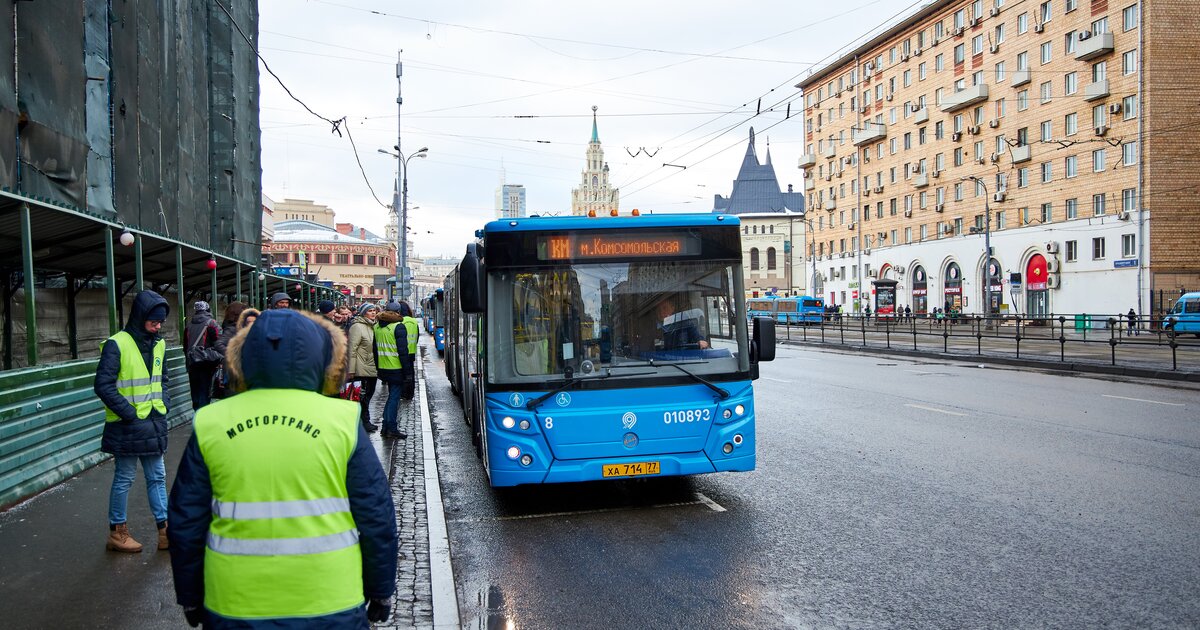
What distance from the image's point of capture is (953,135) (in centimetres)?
5747

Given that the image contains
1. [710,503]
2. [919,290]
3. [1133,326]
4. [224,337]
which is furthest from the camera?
[919,290]

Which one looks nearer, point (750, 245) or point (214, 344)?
point (214, 344)

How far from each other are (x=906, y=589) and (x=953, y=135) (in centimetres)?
5791

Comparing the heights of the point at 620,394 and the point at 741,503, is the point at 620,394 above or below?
above

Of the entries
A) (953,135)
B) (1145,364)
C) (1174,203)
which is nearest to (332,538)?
(1145,364)

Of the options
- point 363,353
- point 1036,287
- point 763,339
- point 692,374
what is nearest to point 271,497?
point 692,374

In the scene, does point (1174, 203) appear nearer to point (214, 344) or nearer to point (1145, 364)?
point (1145, 364)

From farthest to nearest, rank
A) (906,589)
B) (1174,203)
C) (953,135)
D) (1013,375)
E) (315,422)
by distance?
(953,135) → (1174,203) → (1013,375) → (906,589) → (315,422)

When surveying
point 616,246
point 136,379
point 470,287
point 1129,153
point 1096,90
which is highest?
point 1096,90

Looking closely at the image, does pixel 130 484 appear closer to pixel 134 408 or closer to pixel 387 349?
pixel 134 408

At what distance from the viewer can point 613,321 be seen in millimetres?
7539

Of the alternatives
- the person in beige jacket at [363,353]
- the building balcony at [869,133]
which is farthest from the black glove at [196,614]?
the building balcony at [869,133]

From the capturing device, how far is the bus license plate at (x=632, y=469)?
7305 mm

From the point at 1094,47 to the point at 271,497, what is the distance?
51128 mm
